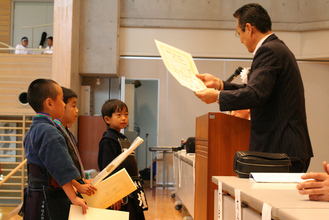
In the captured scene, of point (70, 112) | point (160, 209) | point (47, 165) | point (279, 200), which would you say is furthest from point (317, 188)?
point (160, 209)

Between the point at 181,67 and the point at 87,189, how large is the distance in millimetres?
896

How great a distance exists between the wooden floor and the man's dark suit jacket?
10.6 feet

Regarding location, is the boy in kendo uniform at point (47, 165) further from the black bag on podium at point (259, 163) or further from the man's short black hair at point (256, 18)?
the man's short black hair at point (256, 18)

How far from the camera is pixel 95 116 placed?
7.67 metres

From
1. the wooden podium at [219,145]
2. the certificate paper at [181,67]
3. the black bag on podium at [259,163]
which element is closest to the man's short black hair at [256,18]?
the certificate paper at [181,67]

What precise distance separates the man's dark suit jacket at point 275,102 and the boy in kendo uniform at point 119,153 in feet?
3.10

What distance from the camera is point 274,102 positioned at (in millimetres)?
1875

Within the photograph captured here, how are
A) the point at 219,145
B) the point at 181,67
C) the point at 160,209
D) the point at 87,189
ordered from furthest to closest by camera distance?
the point at 160,209 → the point at 219,145 → the point at 181,67 → the point at 87,189

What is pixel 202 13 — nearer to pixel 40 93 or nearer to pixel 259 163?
pixel 40 93

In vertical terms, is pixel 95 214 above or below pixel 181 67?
below

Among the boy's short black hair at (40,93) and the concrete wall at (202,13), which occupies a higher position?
the concrete wall at (202,13)

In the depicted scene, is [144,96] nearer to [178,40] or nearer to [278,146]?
[178,40]

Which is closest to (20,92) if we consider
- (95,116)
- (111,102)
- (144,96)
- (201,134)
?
(95,116)

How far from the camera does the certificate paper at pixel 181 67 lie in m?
2.02
